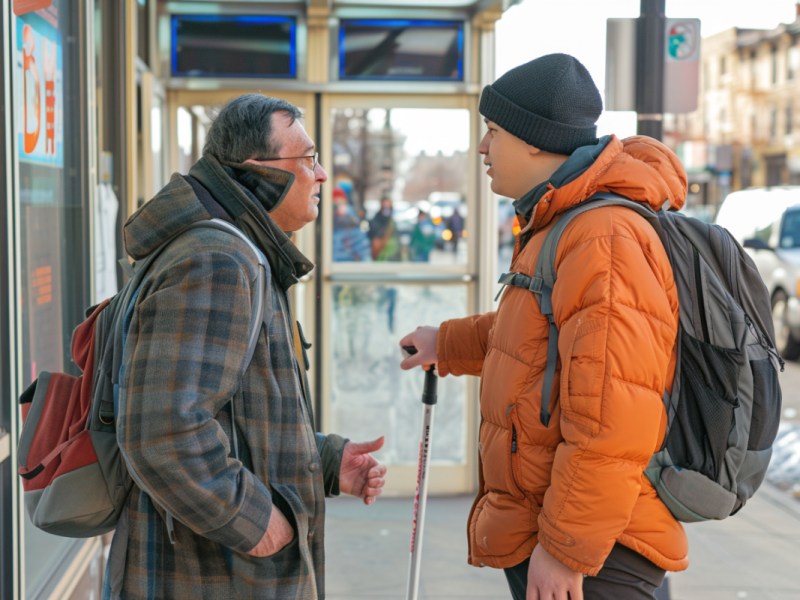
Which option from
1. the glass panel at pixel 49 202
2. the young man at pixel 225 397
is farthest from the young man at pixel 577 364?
the glass panel at pixel 49 202

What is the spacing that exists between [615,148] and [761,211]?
14.2 m

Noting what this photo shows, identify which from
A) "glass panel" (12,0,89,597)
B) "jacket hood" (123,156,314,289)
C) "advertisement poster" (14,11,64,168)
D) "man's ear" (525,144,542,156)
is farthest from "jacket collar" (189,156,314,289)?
"advertisement poster" (14,11,64,168)

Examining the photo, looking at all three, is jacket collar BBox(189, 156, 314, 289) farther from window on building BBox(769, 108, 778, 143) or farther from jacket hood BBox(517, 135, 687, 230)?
window on building BBox(769, 108, 778, 143)

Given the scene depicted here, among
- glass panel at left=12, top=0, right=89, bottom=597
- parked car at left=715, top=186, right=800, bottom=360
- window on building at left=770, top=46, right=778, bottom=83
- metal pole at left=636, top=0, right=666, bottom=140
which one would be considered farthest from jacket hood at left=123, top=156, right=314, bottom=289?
window on building at left=770, top=46, right=778, bottom=83

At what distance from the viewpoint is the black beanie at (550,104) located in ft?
8.21

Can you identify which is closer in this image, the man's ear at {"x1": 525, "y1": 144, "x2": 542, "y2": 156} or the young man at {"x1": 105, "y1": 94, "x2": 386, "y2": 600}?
the young man at {"x1": 105, "y1": 94, "x2": 386, "y2": 600}

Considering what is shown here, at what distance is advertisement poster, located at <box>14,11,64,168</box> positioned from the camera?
345cm

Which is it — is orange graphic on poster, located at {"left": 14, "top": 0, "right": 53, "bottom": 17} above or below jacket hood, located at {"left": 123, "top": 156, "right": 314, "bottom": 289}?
above

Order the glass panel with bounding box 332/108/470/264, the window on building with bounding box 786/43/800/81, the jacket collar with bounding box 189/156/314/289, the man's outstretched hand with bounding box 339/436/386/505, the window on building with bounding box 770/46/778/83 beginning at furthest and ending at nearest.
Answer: the window on building with bounding box 770/46/778/83 → the window on building with bounding box 786/43/800/81 → the glass panel with bounding box 332/108/470/264 → the man's outstretched hand with bounding box 339/436/386/505 → the jacket collar with bounding box 189/156/314/289

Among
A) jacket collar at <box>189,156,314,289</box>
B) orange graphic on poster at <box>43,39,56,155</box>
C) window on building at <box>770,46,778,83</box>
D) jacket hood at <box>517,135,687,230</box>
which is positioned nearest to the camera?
jacket collar at <box>189,156,314,289</box>

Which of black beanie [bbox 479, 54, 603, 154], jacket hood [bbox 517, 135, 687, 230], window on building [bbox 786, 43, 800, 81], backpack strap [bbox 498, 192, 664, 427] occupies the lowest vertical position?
backpack strap [bbox 498, 192, 664, 427]

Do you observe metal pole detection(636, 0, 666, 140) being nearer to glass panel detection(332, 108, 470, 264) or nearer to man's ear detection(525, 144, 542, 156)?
glass panel detection(332, 108, 470, 264)

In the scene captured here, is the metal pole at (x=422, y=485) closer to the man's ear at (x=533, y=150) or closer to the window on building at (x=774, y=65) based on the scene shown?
the man's ear at (x=533, y=150)

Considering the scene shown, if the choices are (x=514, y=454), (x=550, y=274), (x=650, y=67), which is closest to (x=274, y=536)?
(x=514, y=454)
